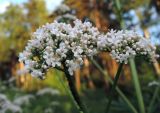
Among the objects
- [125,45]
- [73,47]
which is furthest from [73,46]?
[125,45]

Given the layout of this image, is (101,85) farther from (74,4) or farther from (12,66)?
(12,66)

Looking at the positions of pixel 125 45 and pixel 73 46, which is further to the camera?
pixel 125 45

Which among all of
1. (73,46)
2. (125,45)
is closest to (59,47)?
(73,46)

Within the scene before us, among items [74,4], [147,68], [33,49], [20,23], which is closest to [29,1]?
[20,23]

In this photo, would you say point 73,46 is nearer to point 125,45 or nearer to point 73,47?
point 73,47
